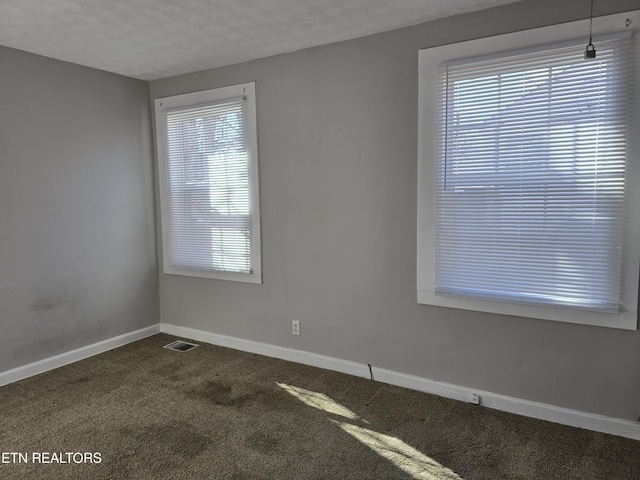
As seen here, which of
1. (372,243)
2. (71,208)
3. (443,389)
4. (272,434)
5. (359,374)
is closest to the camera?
(272,434)

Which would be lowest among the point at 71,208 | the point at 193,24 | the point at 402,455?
the point at 402,455

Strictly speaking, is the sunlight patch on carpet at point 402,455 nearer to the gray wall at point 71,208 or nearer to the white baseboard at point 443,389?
the white baseboard at point 443,389

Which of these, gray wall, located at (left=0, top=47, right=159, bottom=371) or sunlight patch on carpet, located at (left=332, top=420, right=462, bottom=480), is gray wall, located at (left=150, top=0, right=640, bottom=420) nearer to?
sunlight patch on carpet, located at (left=332, top=420, right=462, bottom=480)

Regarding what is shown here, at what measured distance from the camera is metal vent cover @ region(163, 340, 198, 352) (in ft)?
13.1

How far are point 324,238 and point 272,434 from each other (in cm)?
145

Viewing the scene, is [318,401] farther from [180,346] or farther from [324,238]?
[180,346]

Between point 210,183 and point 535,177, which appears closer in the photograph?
point 535,177

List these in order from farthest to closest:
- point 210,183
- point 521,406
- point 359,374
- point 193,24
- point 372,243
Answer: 1. point 210,183
2. point 359,374
3. point 372,243
4. point 193,24
5. point 521,406

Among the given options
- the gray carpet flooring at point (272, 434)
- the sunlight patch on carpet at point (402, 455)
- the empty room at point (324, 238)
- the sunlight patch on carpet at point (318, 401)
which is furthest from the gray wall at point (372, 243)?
the sunlight patch on carpet at point (402, 455)

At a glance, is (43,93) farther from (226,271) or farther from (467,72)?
(467,72)

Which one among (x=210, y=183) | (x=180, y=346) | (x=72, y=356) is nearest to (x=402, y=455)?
(x=180, y=346)

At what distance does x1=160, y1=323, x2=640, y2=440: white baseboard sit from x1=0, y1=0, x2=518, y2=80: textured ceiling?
2385 millimetres

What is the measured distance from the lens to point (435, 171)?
288 centimetres

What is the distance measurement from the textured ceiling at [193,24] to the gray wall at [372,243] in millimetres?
193
